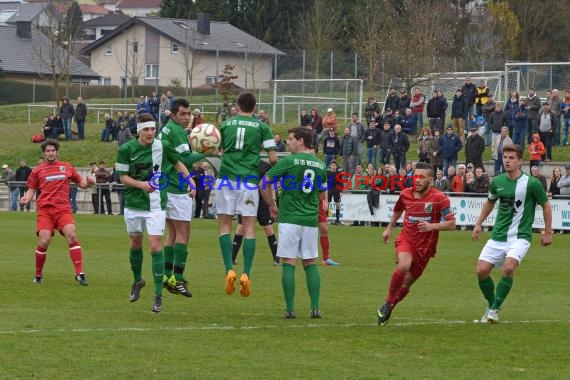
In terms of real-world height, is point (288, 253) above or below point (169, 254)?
above

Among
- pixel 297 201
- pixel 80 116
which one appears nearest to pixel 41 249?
pixel 297 201

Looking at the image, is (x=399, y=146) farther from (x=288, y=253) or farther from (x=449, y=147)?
(x=288, y=253)

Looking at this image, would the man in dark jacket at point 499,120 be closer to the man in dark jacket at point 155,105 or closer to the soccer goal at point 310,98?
the soccer goal at point 310,98

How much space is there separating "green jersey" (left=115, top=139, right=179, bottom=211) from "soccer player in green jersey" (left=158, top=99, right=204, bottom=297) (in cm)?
66

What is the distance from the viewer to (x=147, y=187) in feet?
40.1

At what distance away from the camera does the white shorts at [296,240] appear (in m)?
12.0

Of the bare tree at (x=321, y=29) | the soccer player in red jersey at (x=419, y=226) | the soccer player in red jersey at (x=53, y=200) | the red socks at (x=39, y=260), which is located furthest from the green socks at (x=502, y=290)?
the bare tree at (x=321, y=29)

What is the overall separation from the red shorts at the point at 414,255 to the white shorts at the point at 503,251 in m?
0.69

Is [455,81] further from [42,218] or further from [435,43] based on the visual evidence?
[42,218]

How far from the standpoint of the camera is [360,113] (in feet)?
137

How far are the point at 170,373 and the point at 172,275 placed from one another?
15.9 feet

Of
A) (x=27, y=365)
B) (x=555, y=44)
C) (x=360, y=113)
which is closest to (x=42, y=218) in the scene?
(x=27, y=365)

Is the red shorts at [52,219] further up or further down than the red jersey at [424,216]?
further down

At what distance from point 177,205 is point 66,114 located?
35819mm
